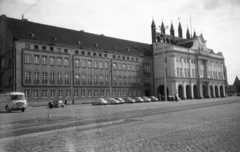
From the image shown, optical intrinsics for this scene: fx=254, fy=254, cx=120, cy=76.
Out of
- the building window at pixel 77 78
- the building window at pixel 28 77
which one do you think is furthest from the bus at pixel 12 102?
the building window at pixel 77 78

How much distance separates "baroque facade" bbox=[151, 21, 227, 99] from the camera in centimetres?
7594

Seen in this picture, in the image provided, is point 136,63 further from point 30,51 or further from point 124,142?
point 124,142

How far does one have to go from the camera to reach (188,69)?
81125mm

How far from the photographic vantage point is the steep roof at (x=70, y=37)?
177 ft

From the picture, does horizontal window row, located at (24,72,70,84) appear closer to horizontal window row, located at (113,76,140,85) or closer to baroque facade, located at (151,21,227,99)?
horizontal window row, located at (113,76,140,85)

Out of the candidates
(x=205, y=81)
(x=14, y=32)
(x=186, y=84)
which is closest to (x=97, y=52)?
(x=14, y=32)

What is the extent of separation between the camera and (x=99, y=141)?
29.6ft

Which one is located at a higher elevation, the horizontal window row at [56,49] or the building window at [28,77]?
the horizontal window row at [56,49]

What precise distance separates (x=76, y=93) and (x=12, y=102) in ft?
88.1

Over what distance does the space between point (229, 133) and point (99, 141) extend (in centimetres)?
498

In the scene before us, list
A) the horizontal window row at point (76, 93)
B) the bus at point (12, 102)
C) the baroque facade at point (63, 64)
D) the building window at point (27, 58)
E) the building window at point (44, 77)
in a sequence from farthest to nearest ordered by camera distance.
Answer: the building window at point (44, 77) < the horizontal window row at point (76, 93) < the building window at point (27, 58) < the baroque facade at point (63, 64) < the bus at point (12, 102)

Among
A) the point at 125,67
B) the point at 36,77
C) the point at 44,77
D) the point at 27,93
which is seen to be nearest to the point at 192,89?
the point at 125,67

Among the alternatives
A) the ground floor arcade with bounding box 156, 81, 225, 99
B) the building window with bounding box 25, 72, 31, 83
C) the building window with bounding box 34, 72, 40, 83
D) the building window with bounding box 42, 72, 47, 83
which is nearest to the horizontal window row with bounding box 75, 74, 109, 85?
the building window with bounding box 42, 72, 47, 83

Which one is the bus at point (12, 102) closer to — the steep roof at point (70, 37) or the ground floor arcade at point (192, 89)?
the steep roof at point (70, 37)
